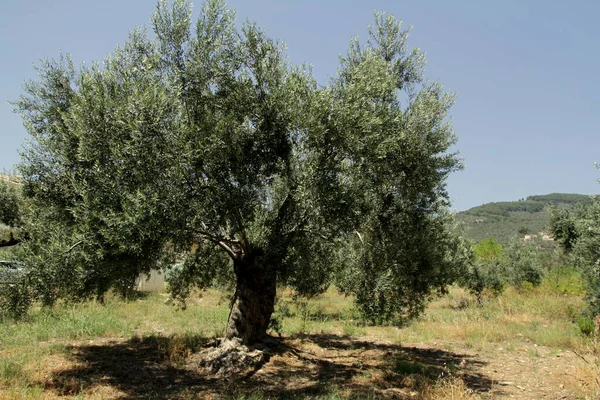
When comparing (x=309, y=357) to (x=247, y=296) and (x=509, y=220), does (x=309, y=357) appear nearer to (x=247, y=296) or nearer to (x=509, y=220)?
(x=247, y=296)

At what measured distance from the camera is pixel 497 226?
146 m

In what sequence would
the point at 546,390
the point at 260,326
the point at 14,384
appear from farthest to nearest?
the point at 260,326
the point at 546,390
the point at 14,384

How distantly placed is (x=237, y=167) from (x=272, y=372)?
6.06 meters

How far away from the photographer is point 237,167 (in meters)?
10.9

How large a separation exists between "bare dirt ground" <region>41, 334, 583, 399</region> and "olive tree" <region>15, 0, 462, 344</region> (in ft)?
5.65

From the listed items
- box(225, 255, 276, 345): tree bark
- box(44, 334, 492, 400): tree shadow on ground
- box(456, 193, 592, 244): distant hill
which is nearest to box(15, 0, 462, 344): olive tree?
box(225, 255, 276, 345): tree bark

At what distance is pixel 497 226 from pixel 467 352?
143 metres

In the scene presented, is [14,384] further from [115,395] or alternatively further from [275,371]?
[275,371]

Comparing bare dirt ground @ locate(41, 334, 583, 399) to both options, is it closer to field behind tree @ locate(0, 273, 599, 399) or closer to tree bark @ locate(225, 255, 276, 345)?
field behind tree @ locate(0, 273, 599, 399)

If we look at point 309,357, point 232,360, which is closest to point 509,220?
point 309,357

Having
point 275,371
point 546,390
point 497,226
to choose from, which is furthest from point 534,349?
point 497,226

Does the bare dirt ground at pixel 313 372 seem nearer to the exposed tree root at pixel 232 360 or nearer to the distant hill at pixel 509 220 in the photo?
the exposed tree root at pixel 232 360

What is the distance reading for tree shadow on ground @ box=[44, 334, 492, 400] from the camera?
405 inches

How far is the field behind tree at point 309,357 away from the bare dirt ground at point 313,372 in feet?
0.11
